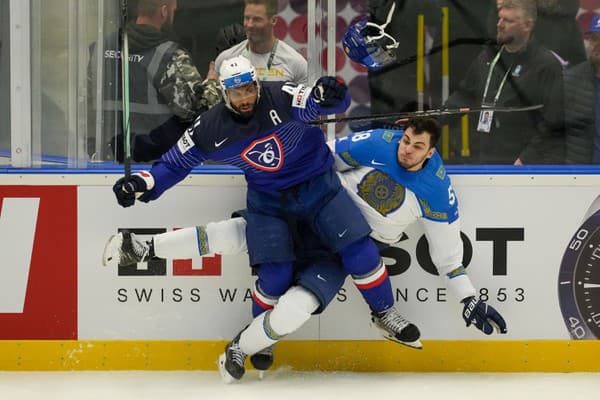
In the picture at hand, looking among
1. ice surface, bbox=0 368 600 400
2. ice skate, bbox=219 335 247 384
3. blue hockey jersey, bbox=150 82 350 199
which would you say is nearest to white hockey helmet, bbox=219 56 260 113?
blue hockey jersey, bbox=150 82 350 199

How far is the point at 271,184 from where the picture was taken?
3615 mm

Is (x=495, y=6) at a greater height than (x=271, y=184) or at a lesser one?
greater

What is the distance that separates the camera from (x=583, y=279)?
3.81 m

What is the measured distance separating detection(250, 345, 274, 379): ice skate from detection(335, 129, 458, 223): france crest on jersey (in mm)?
619

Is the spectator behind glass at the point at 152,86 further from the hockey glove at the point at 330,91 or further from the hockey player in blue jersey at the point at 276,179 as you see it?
the hockey glove at the point at 330,91

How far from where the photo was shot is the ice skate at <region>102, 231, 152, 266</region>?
11.9 ft

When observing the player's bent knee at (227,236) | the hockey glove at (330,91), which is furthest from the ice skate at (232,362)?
the hockey glove at (330,91)

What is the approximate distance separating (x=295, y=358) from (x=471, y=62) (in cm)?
122

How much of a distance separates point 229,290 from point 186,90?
0.72m

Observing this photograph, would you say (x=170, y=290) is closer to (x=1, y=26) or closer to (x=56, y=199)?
(x=56, y=199)

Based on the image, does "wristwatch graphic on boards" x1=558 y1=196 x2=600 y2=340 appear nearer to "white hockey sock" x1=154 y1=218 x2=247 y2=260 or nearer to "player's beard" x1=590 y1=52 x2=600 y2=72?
"player's beard" x1=590 y1=52 x2=600 y2=72

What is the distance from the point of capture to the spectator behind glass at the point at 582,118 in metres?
3.81

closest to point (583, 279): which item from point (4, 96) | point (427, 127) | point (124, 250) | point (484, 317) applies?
point (484, 317)

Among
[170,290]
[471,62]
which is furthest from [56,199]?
[471,62]
